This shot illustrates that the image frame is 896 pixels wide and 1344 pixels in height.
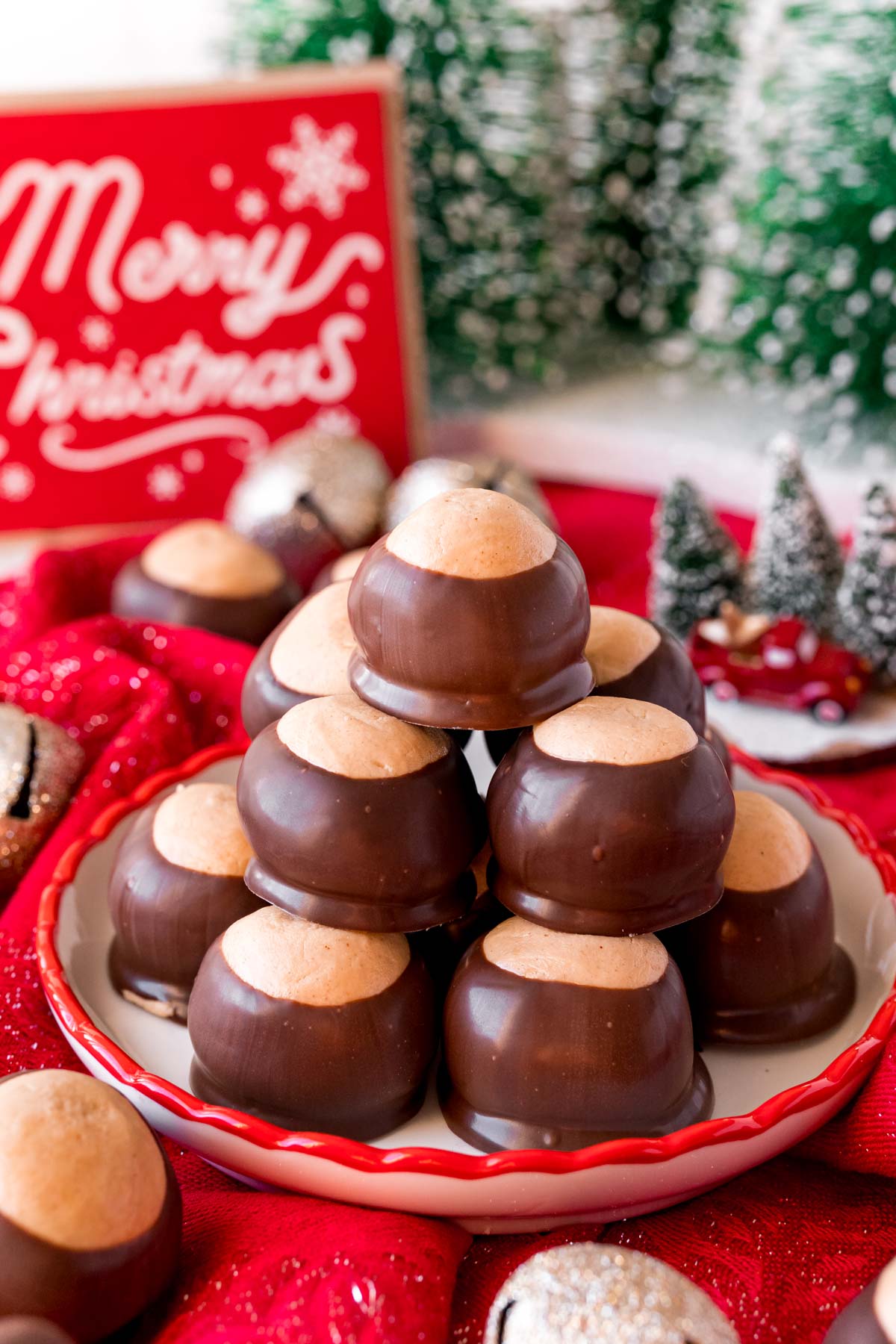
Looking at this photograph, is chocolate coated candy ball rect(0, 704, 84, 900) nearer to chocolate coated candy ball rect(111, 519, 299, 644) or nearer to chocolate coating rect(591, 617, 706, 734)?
chocolate coated candy ball rect(111, 519, 299, 644)

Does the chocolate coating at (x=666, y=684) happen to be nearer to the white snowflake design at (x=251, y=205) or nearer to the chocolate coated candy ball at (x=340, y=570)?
the chocolate coated candy ball at (x=340, y=570)

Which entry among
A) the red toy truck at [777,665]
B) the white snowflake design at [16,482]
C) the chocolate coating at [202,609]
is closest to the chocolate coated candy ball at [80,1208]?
the chocolate coating at [202,609]

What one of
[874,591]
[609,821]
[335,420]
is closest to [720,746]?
[609,821]

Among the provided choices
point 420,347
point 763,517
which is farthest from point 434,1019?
point 420,347

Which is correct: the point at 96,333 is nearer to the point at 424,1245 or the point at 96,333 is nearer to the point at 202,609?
the point at 202,609

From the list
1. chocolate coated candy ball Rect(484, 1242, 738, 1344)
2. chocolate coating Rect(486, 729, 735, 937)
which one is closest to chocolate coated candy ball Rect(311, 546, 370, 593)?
chocolate coating Rect(486, 729, 735, 937)

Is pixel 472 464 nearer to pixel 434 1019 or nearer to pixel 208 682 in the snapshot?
pixel 208 682
